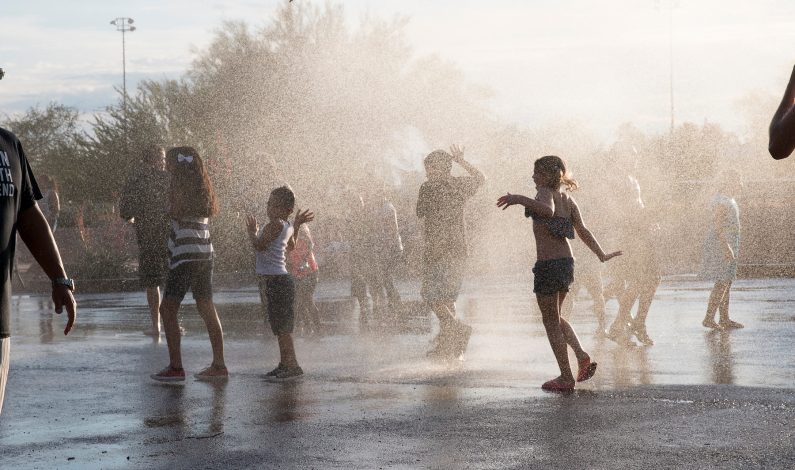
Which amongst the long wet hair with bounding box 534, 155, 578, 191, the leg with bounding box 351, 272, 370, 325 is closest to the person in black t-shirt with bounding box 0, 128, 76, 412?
the long wet hair with bounding box 534, 155, 578, 191

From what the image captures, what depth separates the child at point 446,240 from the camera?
10.3m

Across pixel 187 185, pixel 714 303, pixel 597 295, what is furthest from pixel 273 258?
pixel 714 303

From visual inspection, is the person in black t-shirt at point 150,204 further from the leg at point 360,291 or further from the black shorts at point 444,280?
the leg at point 360,291

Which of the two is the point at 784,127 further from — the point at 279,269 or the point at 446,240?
the point at 446,240

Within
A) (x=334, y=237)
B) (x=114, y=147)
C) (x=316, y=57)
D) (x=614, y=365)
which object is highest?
(x=316, y=57)

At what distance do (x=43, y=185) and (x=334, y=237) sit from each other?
11970 mm

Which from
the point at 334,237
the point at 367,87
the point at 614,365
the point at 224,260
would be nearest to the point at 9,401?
the point at 614,365

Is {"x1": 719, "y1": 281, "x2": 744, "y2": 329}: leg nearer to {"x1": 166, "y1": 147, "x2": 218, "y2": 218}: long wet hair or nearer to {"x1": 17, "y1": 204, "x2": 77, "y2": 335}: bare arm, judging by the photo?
{"x1": 166, "y1": 147, "x2": 218, "y2": 218}: long wet hair

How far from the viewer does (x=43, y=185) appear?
88.3 feet

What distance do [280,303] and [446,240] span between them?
1559 mm

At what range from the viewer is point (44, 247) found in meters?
4.86

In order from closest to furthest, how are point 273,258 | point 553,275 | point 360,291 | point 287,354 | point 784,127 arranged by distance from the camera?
point 784,127, point 553,275, point 287,354, point 273,258, point 360,291

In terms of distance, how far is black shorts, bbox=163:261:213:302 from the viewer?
9398 mm

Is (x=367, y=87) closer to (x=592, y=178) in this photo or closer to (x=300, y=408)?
(x=592, y=178)
